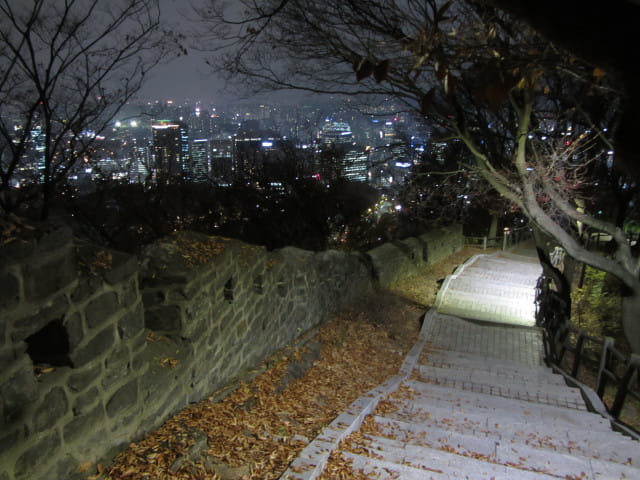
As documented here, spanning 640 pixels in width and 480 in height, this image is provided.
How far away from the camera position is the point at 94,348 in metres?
2.68

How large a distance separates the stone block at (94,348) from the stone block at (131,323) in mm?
93

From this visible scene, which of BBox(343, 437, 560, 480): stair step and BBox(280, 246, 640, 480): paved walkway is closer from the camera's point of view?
BBox(343, 437, 560, 480): stair step

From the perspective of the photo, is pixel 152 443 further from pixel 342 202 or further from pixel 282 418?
pixel 342 202

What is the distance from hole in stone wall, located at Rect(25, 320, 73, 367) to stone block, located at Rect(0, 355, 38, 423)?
0.25 metres

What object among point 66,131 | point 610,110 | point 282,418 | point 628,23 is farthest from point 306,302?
point 610,110

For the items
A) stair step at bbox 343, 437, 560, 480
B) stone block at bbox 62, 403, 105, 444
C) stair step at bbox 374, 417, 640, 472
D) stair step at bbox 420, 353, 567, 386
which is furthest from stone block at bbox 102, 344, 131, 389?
stair step at bbox 420, 353, 567, 386

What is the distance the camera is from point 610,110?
8.84 m

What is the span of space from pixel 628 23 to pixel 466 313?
998cm

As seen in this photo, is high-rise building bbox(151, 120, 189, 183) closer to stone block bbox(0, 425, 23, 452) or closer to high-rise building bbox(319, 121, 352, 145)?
high-rise building bbox(319, 121, 352, 145)

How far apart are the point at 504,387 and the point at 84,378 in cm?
493

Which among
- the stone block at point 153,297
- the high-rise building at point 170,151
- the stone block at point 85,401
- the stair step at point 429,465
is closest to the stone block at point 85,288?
the stone block at point 85,401

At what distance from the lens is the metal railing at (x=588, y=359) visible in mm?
4926

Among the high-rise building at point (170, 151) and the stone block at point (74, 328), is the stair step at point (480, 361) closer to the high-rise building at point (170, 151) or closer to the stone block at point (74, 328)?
the stone block at point (74, 328)

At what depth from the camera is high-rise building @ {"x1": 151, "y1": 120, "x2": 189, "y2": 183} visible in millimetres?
12883
